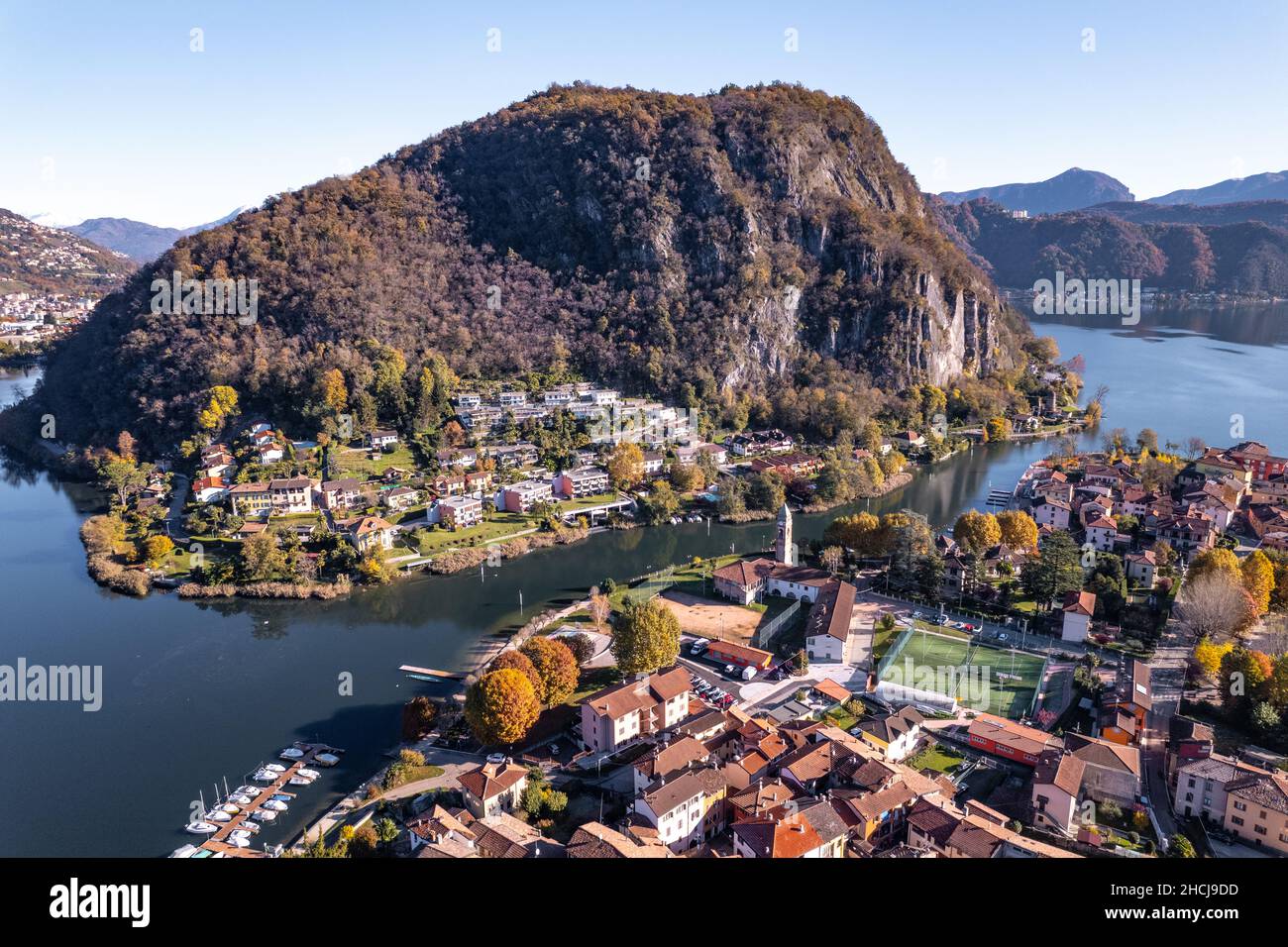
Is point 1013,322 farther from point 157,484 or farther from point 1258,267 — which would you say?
point 1258,267

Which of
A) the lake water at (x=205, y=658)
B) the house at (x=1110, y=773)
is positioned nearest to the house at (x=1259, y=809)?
the house at (x=1110, y=773)

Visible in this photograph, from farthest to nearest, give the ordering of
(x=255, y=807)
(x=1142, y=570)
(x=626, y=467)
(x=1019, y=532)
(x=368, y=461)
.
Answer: (x=368, y=461) → (x=626, y=467) → (x=1019, y=532) → (x=1142, y=570) → (x=255, y=807)

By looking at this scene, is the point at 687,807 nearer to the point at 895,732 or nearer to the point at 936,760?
the point at 895,732

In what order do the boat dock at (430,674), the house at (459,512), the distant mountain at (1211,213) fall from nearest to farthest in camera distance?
the boat dock at (430,674)
the house at (459,512)
the distant mountain at (1211,213)

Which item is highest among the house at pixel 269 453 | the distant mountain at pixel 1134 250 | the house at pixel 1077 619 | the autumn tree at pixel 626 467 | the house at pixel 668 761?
the distant mountain at pixel 1134 250

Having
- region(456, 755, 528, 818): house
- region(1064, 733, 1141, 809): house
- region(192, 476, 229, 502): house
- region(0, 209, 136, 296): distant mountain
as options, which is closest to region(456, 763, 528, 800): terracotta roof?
region(456, 755, 528, 818): house

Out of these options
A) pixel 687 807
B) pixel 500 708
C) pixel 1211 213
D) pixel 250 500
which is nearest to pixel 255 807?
pixel 500 708

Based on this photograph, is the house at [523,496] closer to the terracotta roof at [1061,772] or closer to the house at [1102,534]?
the house at [1102,534]
